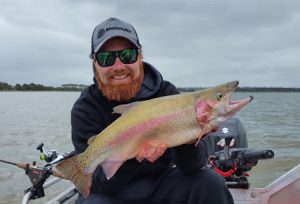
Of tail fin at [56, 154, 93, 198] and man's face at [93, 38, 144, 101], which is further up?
man's face at [93, 38, 144, 101]

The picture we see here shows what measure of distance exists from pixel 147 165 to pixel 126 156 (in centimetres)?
74

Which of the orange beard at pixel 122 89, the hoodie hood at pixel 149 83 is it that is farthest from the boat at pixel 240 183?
the orange beard at pixel 122 89

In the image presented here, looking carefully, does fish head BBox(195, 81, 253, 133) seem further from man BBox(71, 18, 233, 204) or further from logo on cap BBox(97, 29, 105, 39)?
logo on cap BBox(97, 29, 105, 39)

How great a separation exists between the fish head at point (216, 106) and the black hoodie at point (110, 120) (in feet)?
2.14

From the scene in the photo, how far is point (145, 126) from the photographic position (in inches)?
116

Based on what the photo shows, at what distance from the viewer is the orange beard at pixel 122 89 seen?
371 cm

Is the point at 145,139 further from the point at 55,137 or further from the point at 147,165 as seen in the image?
the point at 55,137

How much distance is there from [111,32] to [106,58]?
0.72 ft

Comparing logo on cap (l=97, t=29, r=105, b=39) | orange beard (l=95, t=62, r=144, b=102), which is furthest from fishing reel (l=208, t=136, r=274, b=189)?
logo on cap (l=97, t=29, r=105, b=39)

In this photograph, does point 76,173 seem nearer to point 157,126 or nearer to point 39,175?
point 157,126

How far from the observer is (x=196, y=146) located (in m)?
3.43

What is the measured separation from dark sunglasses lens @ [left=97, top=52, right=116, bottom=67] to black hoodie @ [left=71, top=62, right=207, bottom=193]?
0.40 m

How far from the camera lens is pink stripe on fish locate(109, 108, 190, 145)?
2.89 metres

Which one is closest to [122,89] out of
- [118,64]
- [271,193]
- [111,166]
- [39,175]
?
[118,64]
